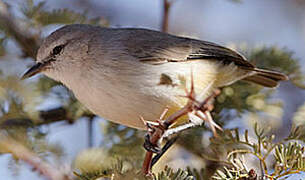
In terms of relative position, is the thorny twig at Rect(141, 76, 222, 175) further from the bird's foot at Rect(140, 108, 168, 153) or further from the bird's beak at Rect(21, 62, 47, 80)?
the bird's beak at Rect(21, 62, 47, 80)

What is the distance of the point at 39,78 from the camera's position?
3.07m

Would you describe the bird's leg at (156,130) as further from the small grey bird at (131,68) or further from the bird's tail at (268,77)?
the bird's tail at (268,77)

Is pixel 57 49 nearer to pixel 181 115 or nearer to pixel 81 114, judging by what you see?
pixel 81 114

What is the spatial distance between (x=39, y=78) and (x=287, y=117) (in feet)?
7.65

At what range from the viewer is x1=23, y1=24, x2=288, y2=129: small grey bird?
2393 millimetres

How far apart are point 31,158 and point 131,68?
75 cm

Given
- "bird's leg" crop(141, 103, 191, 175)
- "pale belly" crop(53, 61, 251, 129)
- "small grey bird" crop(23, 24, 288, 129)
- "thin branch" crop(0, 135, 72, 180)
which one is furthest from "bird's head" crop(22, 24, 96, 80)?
"bird's leg" crop(141, 103, 191, 175)

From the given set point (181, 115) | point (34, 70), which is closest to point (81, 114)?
point (34, 70)

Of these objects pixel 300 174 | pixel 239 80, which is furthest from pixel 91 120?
pixel 300 174

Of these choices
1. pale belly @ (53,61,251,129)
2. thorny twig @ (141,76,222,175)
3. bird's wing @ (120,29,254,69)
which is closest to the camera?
thorny twig @ (141,76,222,175)

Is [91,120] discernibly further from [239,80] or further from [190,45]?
[239,80]

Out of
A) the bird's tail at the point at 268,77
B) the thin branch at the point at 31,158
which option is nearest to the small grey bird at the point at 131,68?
the bird's tail at the point at 268,77

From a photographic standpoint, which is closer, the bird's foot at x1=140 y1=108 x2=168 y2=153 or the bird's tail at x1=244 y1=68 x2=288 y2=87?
the bird's foot at x1=140 y1=108 x2=168 y2=153

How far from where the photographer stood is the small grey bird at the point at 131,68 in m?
2.39
